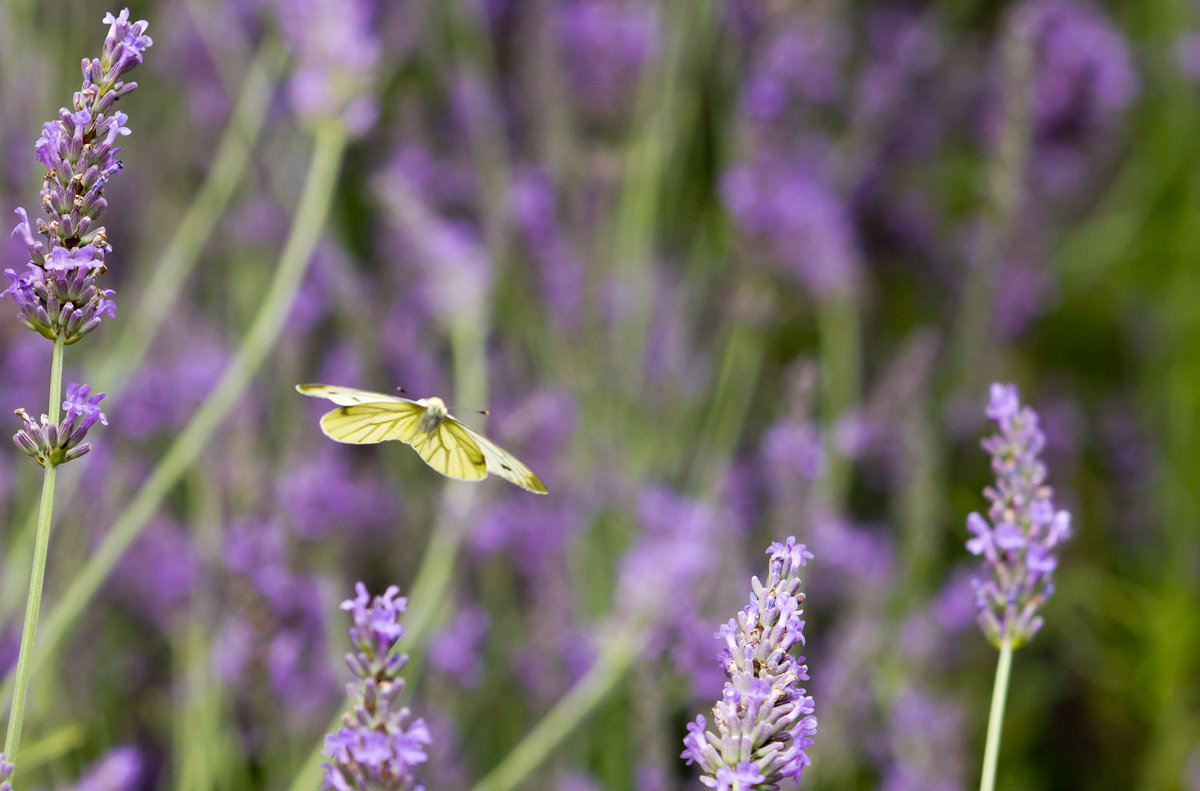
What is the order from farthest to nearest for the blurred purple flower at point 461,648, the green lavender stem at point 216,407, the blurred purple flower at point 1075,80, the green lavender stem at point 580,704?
the blurred purple flower at point 1075,80 < the blurred purple flower at point 461,648 < the green lavender stem at point 580,704 < the green lavender stem at point 216,407

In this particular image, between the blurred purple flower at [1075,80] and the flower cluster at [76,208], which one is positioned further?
the blurred purple flower at [1075,80]

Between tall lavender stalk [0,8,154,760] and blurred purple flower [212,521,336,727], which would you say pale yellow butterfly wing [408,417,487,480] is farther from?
blurred purple flower [212,521,336,727]

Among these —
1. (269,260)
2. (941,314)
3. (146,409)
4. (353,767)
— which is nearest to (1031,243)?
(941,314)

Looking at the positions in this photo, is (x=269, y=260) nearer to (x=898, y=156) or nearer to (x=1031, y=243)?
(x=898, y=156)

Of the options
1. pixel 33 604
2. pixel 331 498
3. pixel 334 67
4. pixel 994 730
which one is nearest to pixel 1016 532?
pixel 994 730

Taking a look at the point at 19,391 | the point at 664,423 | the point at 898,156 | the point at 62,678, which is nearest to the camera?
the point at 62,678

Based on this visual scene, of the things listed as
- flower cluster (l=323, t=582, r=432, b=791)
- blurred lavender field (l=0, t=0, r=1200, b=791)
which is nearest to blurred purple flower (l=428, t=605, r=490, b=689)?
blurred lavender field (l=0, t=0, r=1200, b=791)

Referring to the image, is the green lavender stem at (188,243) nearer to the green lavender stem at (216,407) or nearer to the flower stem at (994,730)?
the green lavender stem at (216,407)

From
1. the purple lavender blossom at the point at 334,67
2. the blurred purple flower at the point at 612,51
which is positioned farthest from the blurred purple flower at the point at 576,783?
the blurred purple flower at the point at 612,51
